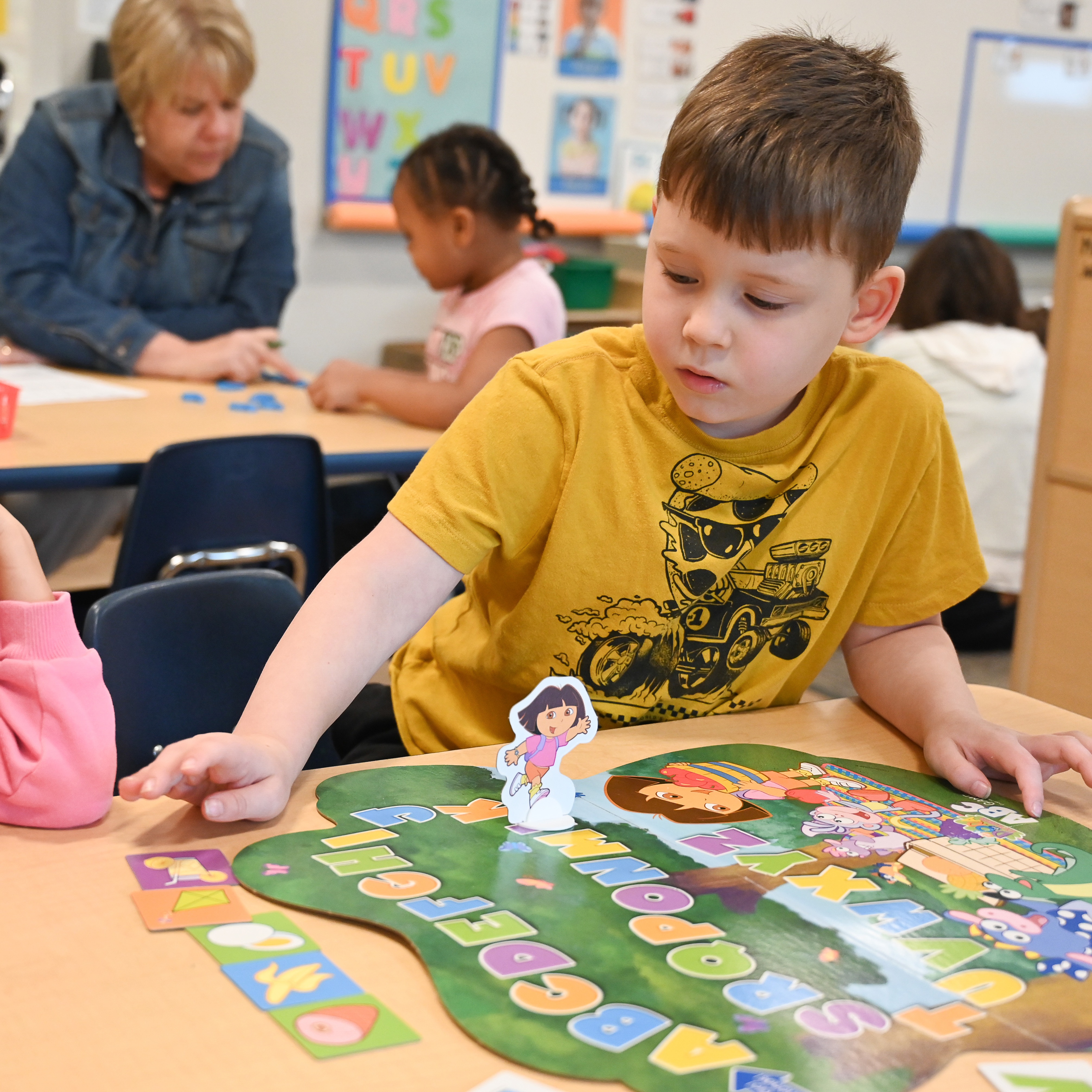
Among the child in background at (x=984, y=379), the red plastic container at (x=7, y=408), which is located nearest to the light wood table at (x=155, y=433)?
the red plastic container at (x=7, y=408)

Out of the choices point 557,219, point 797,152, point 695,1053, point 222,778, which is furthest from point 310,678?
point 557,219

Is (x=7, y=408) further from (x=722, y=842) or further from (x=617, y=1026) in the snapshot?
(x=617, y=1026)

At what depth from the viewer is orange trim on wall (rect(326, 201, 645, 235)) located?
399cm

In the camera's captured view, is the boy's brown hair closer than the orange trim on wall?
Yes

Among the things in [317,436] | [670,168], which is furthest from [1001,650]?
[670,168]

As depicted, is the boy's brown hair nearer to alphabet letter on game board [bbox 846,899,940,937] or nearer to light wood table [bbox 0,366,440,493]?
alphabet letter on game board [bbox 846,899,940,937]

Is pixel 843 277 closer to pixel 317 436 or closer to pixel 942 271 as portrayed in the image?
pixel 317 436

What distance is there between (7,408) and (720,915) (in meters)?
1.63

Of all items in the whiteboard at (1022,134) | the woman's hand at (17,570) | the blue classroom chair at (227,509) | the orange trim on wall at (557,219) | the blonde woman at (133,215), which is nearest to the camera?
the woman's hand at (17,570)

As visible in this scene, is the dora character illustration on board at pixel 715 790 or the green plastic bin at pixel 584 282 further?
the green plastic bin at pixel 584 282

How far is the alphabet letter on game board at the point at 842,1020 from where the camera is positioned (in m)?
0.68

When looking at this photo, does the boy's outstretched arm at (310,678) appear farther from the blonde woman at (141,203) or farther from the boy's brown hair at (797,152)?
the blonde woman at (141,203)

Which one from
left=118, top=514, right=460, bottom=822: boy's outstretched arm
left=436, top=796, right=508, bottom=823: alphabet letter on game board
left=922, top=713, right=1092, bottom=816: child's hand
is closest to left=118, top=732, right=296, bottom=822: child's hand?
left=118, top=514, right=460, bottom=822: boy's outstretched arm

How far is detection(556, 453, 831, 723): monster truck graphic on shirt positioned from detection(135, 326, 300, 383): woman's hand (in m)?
1.71
